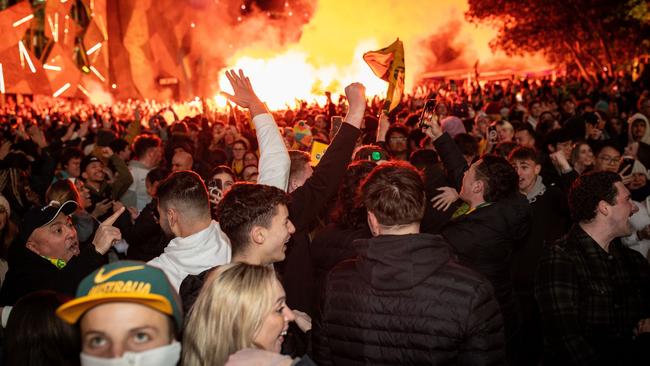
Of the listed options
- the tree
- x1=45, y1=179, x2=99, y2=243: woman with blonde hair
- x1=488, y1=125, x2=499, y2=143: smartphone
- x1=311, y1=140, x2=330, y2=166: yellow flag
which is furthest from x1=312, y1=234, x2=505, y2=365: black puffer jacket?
the tree

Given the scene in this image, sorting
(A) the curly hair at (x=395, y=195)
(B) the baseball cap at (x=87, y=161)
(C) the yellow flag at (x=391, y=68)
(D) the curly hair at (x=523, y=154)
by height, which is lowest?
(D) the curly hair at (x=523, y=154)

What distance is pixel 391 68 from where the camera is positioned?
599 centimetres

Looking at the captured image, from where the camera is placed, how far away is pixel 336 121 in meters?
6.34

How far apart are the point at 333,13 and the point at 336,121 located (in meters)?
28.6

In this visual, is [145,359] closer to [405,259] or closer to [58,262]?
[405,259]

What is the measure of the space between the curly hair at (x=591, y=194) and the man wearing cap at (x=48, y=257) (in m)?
Answer: 2.78

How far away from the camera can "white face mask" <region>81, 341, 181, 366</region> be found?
2244 millimetres

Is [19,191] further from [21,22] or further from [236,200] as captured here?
[21,22]

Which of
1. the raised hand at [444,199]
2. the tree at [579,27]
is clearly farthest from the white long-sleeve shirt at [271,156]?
the tree at [579,27]

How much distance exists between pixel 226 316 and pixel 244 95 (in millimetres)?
2081

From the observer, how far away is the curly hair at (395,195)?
3.06m

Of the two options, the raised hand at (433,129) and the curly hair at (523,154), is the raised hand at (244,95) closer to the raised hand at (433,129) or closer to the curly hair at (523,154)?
the raised hand at (433,129)

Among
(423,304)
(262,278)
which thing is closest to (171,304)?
(262,278)

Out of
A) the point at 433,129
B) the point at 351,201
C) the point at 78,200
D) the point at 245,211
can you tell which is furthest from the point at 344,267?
the point at 78,200
